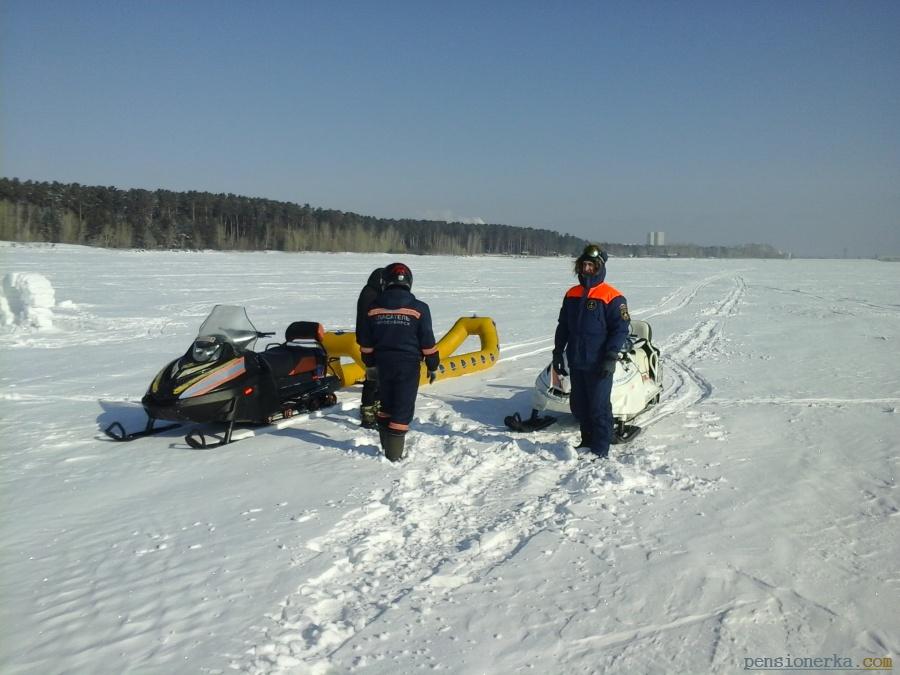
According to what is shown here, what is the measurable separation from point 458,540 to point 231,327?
11.3 ft

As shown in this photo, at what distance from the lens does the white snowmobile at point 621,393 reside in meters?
6.06

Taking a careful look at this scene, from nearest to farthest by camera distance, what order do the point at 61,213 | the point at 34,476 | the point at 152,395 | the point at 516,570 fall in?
the point at 516,570, the point at 34,476, the point at 152,395, the point at 61,213

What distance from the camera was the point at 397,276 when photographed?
5527 millimetres

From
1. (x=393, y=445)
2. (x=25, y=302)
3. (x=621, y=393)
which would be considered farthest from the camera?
(x=25, y=302)

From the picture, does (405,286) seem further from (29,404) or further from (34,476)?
(29,404)

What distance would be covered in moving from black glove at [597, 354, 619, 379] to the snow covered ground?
705 millimetres

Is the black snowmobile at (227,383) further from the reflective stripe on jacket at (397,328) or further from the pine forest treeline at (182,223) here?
the pine forest treeline at (182,223)

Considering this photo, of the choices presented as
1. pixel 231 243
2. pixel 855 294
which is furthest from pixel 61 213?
pixel 855 294

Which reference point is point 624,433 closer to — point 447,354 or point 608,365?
point 608,365

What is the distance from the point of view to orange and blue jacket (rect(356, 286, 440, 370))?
17.9 ft

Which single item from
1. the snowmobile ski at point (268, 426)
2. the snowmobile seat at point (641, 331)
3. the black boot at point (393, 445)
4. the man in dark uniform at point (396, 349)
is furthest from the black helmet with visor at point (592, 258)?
the snowmobile ski at point (268, 426)

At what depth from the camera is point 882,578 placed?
3.51 meters

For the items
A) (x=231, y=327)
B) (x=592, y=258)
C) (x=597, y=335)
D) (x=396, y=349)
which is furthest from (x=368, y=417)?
(x=592, y=258)

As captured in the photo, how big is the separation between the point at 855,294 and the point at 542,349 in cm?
2075
